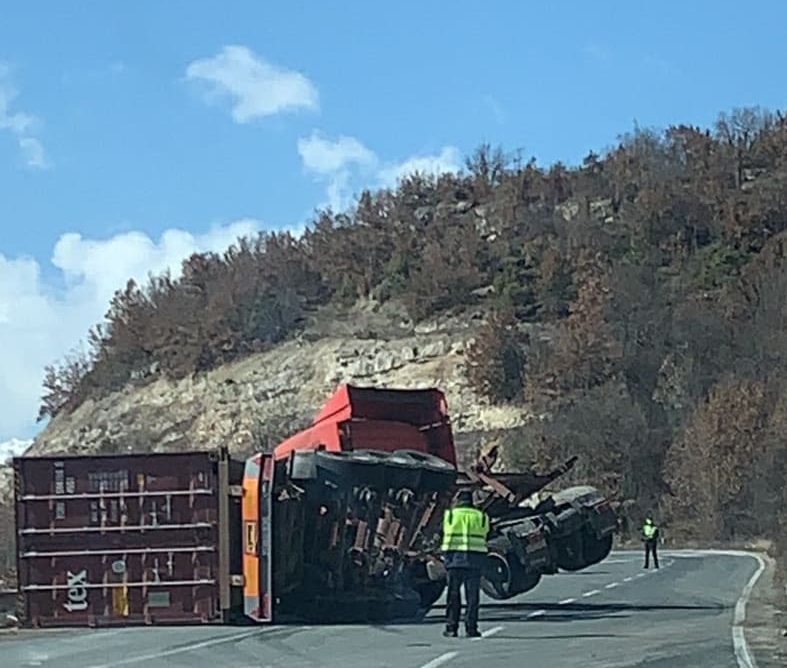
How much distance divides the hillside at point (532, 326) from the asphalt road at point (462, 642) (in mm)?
41623

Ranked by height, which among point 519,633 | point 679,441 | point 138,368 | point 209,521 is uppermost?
point 138,368

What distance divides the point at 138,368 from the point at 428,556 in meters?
78.1

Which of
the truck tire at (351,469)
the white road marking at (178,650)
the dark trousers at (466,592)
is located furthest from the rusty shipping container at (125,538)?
the dark trousers at (466,592)

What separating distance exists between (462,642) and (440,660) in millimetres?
2375

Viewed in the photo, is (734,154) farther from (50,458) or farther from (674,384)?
(50,458)

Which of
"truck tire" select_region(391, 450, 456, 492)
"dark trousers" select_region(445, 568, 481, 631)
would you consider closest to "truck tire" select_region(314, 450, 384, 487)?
"truck tire" select_region(391, 450, 456, 492)

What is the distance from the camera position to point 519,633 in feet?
74.0

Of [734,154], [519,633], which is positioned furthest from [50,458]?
[734,154]

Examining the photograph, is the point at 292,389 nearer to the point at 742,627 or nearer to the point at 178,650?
the point at 742,627

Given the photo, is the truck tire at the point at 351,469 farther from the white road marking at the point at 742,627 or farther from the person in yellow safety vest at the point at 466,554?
the white road marking at the point at 742,627

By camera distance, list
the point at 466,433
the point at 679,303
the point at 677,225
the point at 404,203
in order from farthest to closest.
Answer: the point at 404,203, the point at 677,225, the point at 679,303, the point at 466,433

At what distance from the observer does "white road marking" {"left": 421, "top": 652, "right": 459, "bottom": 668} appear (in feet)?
59.6

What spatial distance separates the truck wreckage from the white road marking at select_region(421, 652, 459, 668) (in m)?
5.01

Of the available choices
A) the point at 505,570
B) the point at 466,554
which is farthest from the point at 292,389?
the point at 466,554
